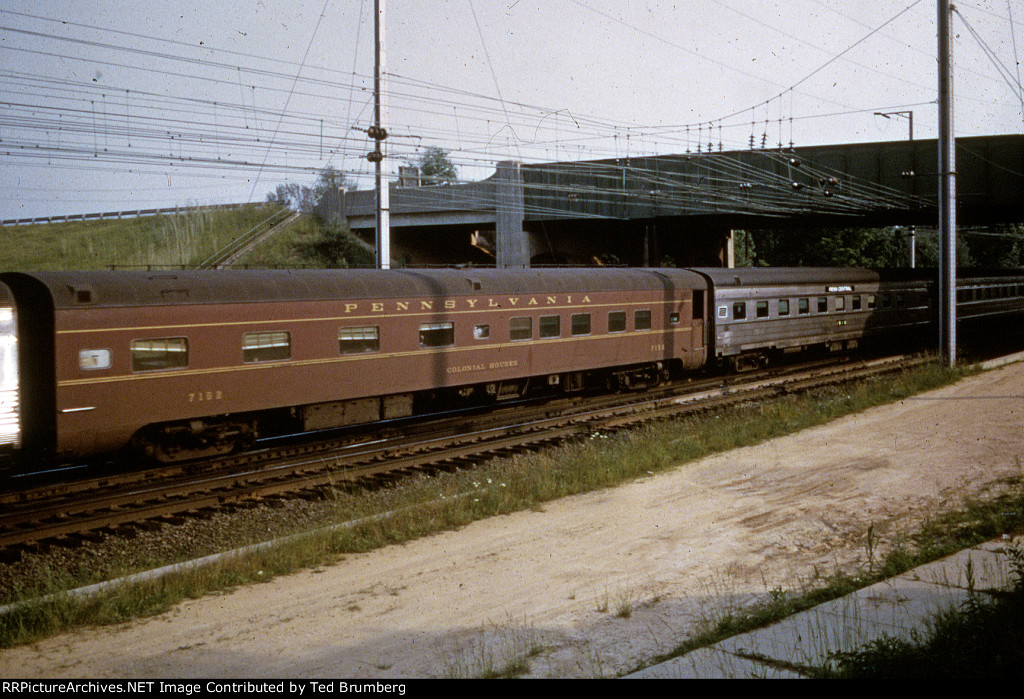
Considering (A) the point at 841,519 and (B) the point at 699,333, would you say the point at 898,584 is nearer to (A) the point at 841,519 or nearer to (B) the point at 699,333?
(A) the point at 841,519

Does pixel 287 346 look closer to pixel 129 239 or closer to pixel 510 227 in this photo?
pixel 510 227

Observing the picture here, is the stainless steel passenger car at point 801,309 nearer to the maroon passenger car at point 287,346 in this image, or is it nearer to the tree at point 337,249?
the maroon passenger car at point 287,346

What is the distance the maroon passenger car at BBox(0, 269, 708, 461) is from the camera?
1332cm

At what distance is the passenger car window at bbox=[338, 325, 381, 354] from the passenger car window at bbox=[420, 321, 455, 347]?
3.72ft

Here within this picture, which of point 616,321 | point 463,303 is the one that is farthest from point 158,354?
point 616,321

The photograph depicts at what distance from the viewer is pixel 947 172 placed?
24.7m

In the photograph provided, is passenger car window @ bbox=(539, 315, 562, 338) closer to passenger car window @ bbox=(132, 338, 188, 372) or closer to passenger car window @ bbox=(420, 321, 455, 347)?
passenger car window @ bbox=(420, 321, 455, 347)

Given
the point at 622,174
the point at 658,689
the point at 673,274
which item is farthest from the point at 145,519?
the point at 622,174

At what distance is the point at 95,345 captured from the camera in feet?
44.4

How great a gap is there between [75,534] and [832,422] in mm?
14297

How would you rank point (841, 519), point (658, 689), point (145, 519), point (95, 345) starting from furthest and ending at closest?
point (95, 345)
point (145, 519)
point (841, 519)
point (658, 689)

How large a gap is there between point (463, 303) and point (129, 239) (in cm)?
3767

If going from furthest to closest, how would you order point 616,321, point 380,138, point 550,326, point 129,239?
point 129,239 < point 380,138 < point 616,321 < point 550,326

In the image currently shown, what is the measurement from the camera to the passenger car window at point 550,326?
68.1 ft
